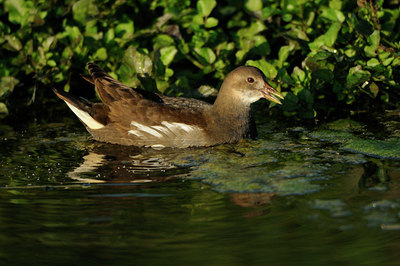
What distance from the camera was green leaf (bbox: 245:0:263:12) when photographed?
896cm

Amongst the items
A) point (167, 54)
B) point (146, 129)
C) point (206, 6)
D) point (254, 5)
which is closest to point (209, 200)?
point (146, 129)

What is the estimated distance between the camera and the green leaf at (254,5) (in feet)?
29.4

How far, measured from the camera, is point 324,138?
701 cm

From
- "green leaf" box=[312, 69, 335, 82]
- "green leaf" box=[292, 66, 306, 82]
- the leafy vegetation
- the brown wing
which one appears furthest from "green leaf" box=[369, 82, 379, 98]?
the brown wing

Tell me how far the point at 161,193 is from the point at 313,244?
1.55 m

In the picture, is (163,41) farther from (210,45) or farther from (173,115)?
(173,115)

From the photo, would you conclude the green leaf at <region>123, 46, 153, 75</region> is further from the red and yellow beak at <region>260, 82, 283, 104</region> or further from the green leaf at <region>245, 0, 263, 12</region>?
the green leaf at <region>245, 0, 263, 12</region>

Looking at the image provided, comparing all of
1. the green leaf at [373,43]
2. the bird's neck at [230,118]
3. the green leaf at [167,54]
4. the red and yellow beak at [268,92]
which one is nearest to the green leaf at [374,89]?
the green leaf at [373,43]

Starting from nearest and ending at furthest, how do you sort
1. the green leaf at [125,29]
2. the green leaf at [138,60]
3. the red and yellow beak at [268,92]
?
the red and yellow beak at [268,92], the green leaf at [138,60], the green leaf at [125,29]

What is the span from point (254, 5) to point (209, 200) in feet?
14.2

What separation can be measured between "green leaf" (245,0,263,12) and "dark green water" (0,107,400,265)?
224 cm

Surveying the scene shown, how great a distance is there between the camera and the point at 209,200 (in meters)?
5.30

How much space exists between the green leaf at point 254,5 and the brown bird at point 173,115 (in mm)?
1835

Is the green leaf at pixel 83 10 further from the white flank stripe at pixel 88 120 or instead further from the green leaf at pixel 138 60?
the white flank stripe at pixel 88 120
